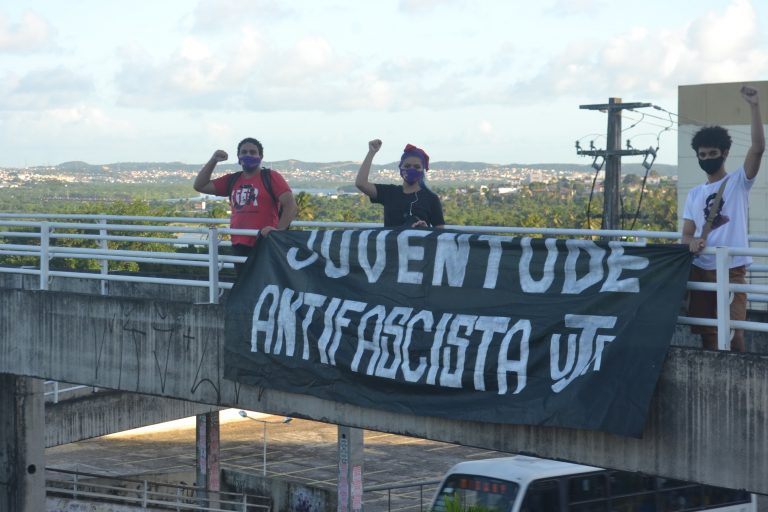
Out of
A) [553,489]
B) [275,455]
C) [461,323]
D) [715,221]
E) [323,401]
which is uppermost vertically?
[715,221]

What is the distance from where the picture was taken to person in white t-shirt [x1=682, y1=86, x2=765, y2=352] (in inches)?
312

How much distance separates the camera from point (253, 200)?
1072cm

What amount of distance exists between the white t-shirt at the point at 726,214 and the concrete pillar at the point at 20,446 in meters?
9.26

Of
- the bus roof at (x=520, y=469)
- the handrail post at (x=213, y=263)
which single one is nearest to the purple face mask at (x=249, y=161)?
the handrail post at (x=213, y=263)

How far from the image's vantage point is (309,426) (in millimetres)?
48906

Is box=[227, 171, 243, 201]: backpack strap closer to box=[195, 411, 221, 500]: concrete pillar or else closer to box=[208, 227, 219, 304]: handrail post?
box=[208, 227, 219, 304]: handrail post

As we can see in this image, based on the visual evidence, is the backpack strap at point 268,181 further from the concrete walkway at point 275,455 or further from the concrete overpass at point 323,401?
the concrete walkway at point 275,455

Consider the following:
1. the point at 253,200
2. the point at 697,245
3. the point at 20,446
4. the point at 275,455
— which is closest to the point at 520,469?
the point at 20,446

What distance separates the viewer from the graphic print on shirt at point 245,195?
35.0ft

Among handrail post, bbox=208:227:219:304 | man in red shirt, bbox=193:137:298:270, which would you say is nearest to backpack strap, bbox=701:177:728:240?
man in red shirt, bbox=193:137:298:270

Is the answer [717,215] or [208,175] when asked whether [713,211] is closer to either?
[717,215]

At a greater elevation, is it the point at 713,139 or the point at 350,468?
the point at 713,139

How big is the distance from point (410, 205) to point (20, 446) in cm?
732

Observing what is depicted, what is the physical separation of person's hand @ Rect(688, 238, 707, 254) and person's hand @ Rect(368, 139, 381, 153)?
3138mm
